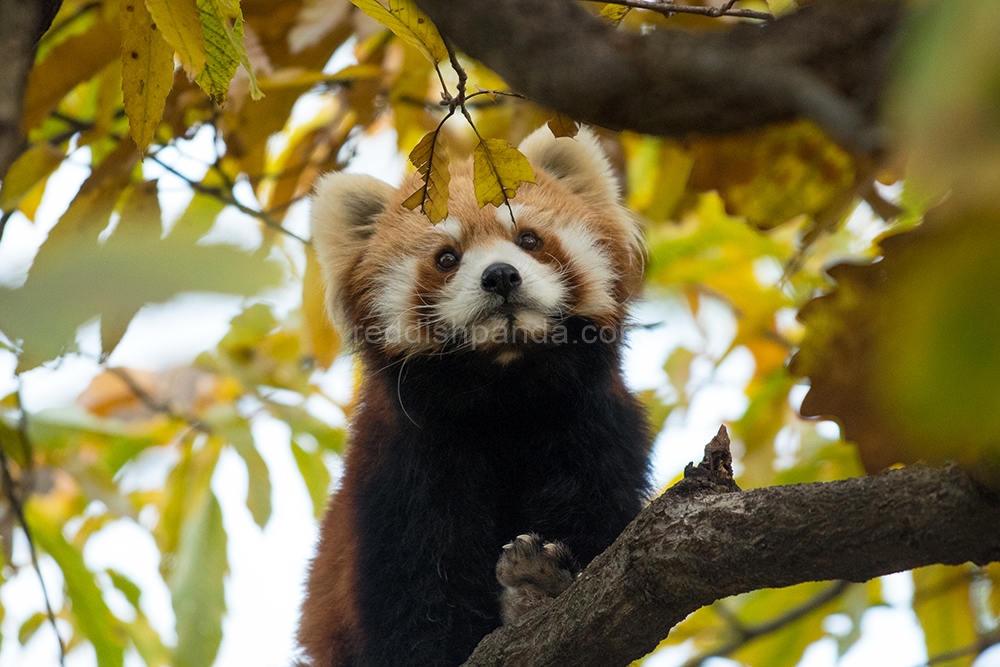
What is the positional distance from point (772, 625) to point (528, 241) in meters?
2.25

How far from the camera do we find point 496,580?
3545 millimetres

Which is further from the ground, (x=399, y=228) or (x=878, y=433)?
(x=399, y=228)

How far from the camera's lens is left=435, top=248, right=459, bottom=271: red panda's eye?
396 cm

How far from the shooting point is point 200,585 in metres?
4.23

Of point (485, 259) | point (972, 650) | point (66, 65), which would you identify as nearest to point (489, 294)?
point (485, 259)

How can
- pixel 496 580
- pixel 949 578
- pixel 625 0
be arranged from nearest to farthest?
1. pixel 625 0
2. pixel 496 580
3. pixel 949 578

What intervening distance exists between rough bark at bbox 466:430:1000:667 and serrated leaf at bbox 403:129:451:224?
2.99 ft

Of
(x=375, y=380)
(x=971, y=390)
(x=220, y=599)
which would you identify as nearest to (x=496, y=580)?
(x=375, y=380)

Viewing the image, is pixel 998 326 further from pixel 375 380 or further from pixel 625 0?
pixel 375 380

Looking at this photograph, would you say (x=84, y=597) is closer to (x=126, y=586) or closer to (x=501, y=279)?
(x=126, y=586)

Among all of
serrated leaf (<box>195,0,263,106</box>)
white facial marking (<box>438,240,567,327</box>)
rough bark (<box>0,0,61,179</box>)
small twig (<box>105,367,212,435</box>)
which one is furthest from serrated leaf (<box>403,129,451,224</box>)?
small twig (<box>105,367,212,435</box>)

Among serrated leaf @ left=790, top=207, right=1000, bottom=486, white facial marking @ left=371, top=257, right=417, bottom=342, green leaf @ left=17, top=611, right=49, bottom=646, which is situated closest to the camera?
serrated leaf @ left=790, top=207, right=1000, bottom=486

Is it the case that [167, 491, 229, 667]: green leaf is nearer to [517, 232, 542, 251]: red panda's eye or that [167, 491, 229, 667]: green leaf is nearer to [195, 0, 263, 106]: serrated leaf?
[517, 232, 542, 251]: red panda's eye

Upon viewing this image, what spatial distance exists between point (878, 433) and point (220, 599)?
114 inches
